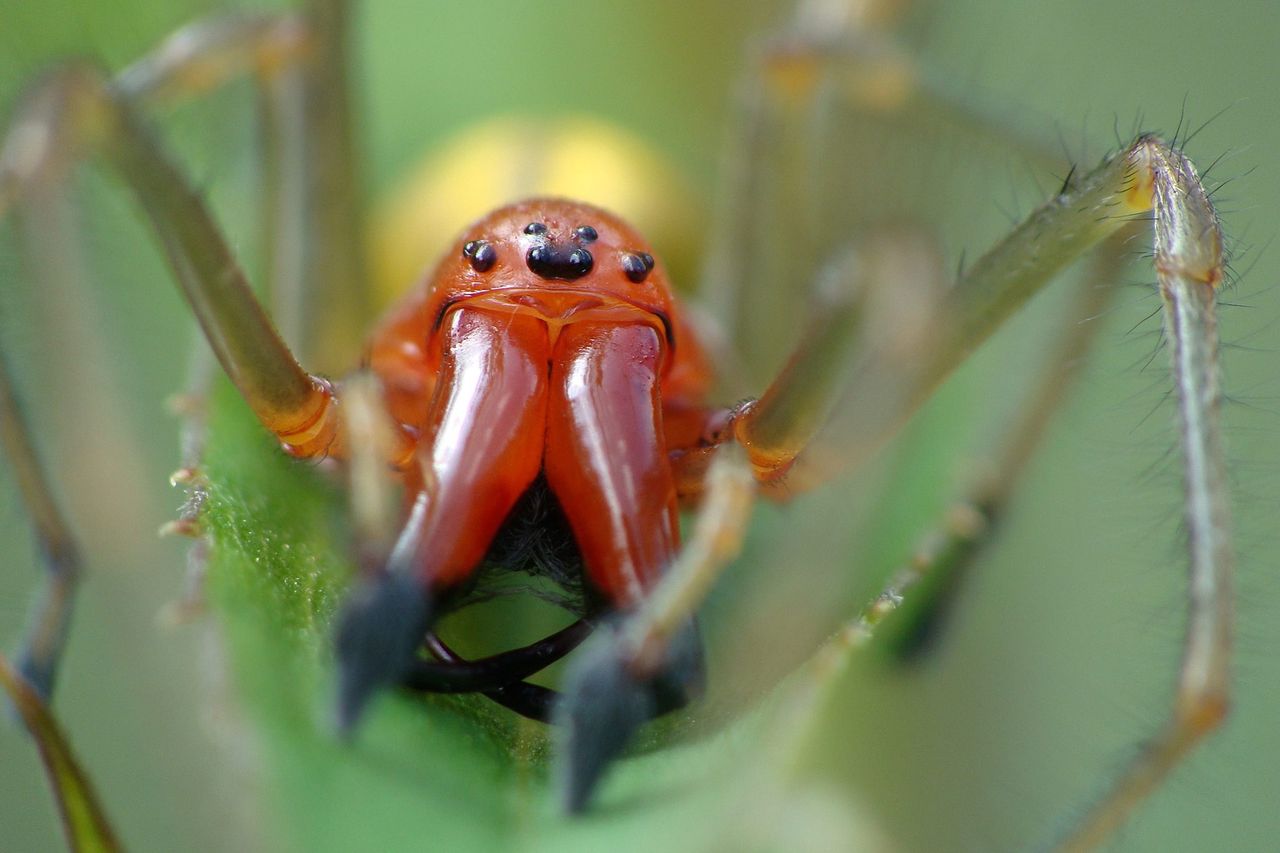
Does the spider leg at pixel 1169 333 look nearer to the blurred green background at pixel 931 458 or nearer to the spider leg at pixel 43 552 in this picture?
the blurred green background at pixel 931 458

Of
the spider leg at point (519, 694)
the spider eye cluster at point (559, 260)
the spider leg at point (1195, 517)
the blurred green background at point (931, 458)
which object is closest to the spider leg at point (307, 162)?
the blurred green background at point (931, 458)

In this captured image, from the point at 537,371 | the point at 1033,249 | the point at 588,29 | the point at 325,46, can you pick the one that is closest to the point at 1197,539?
the point at 1033,249

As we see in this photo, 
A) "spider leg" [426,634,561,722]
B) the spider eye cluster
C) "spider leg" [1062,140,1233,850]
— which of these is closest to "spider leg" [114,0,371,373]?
the spider eye cluster

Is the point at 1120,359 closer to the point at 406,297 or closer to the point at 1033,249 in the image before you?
the point at 1033,249

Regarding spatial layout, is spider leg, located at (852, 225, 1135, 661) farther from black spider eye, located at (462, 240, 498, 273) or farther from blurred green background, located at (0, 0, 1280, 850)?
black spider eye, located at (462, 240, 498, 273)

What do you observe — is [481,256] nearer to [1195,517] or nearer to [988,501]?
[1195,517]

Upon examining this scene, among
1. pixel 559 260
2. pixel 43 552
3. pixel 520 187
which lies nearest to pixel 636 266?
pixel 559 260
